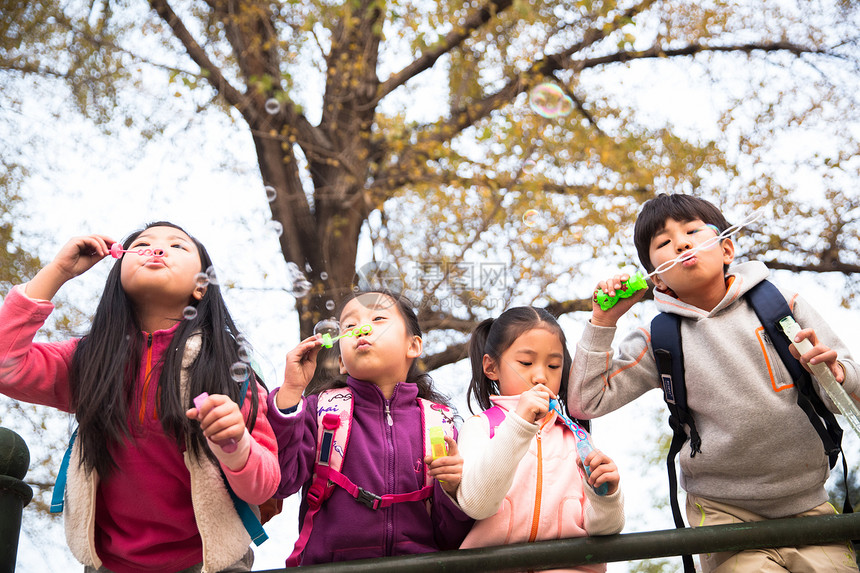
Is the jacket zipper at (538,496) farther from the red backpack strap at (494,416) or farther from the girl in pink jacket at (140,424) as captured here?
the girl in pink jacket at (140,424)

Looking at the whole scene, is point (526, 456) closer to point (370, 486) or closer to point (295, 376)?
point (370, 486)

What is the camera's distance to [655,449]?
297 inches

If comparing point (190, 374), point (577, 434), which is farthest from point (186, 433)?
point (577, 434)

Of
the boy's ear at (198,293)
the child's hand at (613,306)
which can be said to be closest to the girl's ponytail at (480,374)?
the child's hand at (613,306)

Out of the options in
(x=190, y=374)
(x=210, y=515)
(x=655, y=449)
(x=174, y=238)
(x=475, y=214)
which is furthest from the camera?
(x=655, y=449)

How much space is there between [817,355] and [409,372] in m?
1.24

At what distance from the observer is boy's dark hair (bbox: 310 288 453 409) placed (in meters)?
2.47

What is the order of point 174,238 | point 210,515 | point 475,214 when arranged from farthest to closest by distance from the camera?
point 475,214
point 174,238
point 210,515

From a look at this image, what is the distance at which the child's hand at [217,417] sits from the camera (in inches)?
64.2

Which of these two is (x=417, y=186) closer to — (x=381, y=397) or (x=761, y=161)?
(x=761, y=161)

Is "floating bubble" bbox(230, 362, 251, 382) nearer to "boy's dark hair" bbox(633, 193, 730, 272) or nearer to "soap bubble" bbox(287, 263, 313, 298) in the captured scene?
"soap bubble" bbox(287, 263, 313, 298)

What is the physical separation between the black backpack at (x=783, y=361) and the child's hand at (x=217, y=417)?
127cm

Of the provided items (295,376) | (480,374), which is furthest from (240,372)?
(480,374)

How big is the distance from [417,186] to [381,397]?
16.1ft
